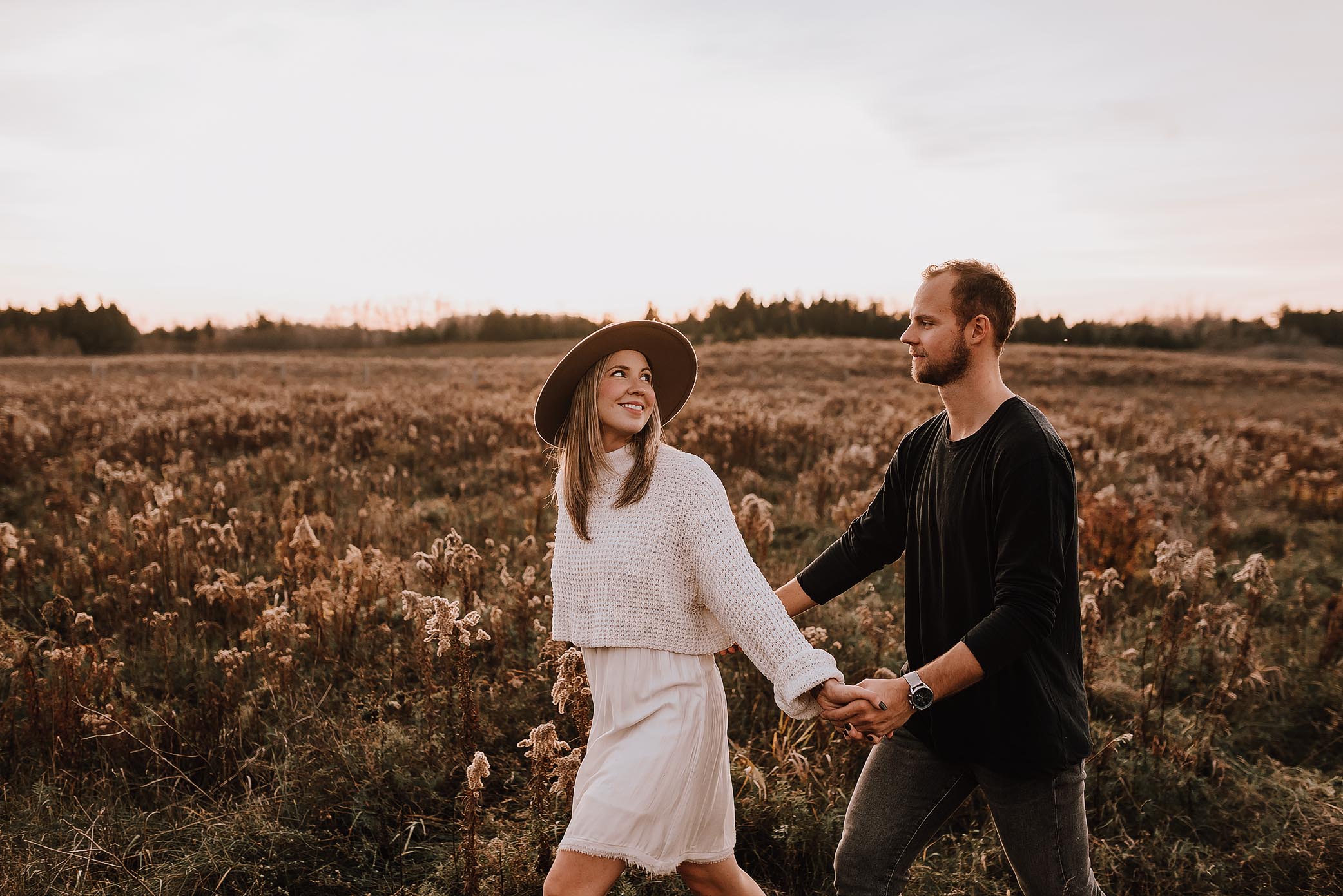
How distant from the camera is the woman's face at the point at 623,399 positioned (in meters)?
2.71

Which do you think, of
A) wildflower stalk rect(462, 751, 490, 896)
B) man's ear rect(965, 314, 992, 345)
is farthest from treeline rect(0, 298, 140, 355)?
man's ear rect(965, 314, 992, 345)

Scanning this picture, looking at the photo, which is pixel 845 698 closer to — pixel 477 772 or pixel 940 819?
pixel 940 819

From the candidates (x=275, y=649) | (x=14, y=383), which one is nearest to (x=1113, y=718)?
(x=275, y=649)

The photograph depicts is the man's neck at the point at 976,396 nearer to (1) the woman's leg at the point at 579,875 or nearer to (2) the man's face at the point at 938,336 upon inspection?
(2) the man's face at the point at 938,336

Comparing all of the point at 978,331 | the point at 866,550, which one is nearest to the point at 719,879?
the point at 866,550

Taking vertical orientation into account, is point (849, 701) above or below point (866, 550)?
below

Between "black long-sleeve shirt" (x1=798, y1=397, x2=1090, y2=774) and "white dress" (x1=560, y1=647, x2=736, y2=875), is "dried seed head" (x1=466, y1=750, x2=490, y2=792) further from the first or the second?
"black long-sleeve shirt" (x1=798, y1=397, x2=1090, y2=774)

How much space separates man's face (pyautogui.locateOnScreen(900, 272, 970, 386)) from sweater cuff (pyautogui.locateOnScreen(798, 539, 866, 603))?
2.40 feet

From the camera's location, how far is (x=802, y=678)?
2357mm

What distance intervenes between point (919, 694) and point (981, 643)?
0.22 metres

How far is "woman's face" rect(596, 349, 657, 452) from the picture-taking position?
2.71 metres

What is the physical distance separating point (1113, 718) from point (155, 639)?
5.89 meters

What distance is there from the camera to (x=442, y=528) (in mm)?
8453

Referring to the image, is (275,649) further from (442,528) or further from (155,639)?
(442,528)
